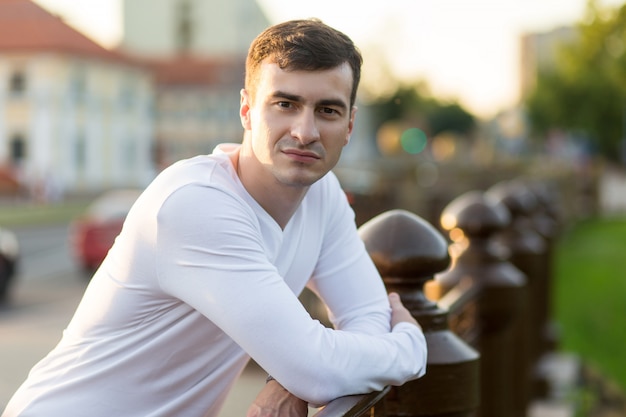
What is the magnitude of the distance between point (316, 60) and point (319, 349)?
640 mm

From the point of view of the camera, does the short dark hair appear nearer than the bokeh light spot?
Yes

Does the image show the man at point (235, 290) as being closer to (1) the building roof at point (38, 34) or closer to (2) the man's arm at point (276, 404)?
(2) the man's arm at point (276, 404)

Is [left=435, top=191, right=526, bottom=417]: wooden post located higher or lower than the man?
lower

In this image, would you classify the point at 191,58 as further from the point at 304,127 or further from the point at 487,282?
the point at 304,127

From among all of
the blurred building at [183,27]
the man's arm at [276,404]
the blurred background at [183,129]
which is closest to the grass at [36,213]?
the blurred background at [183,129]

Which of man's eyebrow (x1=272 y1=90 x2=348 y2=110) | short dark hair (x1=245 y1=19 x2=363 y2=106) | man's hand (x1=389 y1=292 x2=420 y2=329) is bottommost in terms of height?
man's hand (x1=389 y1=292 x2=420 y2=329)

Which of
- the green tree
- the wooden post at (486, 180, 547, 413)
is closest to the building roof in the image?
the green tree

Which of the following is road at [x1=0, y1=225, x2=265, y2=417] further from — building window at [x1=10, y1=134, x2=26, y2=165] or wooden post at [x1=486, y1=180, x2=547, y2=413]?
building window at [x1=10, y1=134, x2=26, y2=165]

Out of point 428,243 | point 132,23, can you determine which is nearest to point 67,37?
point 132,23

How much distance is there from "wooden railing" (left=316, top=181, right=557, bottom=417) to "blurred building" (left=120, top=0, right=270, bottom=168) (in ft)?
181

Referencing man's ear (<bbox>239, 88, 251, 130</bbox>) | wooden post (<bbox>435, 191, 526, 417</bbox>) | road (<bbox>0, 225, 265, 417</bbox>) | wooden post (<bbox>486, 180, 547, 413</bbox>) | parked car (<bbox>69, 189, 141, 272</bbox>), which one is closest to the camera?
man's ear (<bbox>239, 88, 251, 130</bbox>)

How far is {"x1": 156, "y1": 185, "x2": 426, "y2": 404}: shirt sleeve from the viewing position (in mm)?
2176

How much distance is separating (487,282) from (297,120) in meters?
2.43

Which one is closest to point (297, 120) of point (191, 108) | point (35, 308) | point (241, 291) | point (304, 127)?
point (304, 127)
